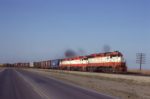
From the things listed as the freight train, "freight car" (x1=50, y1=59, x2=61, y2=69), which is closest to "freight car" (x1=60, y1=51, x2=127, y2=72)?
the freight train

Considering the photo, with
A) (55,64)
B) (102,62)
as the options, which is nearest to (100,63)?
(102,62)

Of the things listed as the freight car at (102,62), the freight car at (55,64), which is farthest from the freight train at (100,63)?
the freight car at (55,64)

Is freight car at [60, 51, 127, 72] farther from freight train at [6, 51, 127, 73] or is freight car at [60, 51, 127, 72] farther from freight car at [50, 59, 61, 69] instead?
freight car at [50, 59, 61, 69]

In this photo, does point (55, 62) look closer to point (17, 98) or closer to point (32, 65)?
point (32, 65)

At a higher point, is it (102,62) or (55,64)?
(102,62)

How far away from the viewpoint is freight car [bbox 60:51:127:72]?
200ft

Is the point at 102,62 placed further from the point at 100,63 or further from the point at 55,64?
the point at 55,64

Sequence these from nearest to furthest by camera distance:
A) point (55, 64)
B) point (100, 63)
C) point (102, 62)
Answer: point (102, 62)
point (100, 63)
point (55, 64)

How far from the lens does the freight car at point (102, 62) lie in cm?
6103

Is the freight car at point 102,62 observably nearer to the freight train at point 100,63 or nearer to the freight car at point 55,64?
the freight train at point 100,63

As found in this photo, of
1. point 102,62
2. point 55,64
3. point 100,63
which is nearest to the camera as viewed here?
point 102,62

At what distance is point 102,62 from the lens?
6769 centimetres

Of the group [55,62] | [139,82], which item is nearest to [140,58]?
[55,62]

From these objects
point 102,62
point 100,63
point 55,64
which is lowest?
point 55,64
